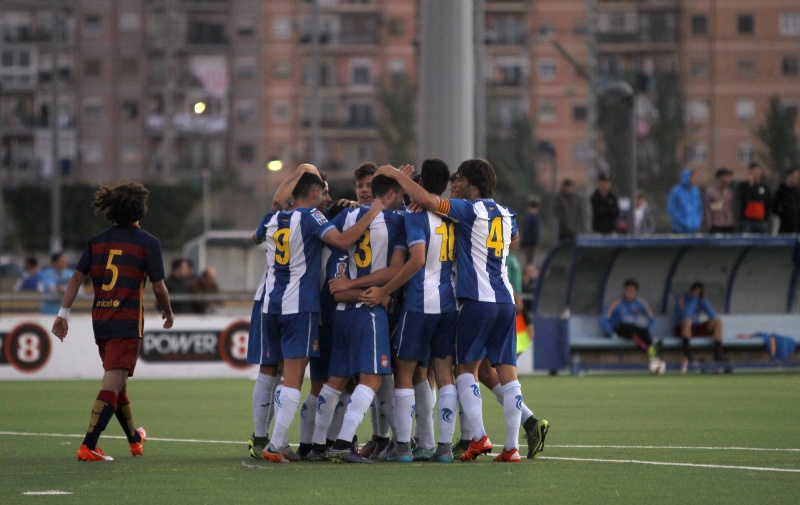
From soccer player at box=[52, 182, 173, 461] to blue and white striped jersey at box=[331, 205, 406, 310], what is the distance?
1.44 metres

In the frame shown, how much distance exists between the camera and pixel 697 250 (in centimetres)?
2472

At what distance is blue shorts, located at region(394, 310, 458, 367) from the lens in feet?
33.7

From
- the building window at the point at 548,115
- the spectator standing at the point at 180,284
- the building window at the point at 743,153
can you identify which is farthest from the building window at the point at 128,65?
the spectator standing at the point at 180,284

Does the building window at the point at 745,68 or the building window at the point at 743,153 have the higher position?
the building window at the point at 745,68

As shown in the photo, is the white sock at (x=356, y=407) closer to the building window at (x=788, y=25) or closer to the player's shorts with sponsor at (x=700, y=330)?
the player's shorts with sponsor at (x=700, y=330)

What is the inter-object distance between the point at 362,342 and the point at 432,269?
28.8 inches

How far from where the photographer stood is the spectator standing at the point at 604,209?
24.8m

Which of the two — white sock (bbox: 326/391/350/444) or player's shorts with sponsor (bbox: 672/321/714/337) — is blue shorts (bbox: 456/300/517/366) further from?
player's shorts with sponsor (bbox: 672/321/714/337)

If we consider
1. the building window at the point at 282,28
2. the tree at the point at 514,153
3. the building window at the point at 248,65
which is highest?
the building window at the point at 282,28

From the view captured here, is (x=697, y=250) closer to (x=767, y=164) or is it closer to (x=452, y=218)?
(x=452, y=218)

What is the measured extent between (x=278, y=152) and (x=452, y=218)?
285 feet

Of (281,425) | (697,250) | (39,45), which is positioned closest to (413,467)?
(281,425)

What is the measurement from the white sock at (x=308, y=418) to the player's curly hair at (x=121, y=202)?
183 centimetres

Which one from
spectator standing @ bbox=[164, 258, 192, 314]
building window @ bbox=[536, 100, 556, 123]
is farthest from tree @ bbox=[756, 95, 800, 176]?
spectator standing @ bbox=[164, 258, 192, 314]
